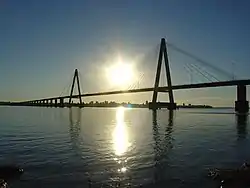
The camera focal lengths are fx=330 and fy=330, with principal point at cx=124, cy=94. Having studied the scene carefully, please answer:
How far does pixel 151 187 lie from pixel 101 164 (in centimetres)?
444

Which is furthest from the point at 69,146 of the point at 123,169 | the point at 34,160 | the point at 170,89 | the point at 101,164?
the point at 170,89

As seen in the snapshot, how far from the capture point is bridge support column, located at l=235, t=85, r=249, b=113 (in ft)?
283

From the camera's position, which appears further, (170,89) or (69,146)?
(170,89)

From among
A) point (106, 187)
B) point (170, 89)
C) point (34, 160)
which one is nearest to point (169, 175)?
point (106, 187)

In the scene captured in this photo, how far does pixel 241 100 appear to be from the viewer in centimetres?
8944

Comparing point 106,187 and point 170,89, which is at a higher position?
point 170,89

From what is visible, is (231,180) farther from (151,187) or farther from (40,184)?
(40,184)

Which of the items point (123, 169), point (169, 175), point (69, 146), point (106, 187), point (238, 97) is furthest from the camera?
point (238, 97)

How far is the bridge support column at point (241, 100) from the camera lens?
86350 millimetres

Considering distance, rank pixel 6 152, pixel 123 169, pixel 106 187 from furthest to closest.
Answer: pixel 6 152 → pixel 123 169 → pixel 106 187

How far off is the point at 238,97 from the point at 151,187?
82.4m

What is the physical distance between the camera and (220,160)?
1611 cm

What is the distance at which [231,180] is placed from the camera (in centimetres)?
1127

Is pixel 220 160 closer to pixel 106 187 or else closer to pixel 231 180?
pixel 231 180
